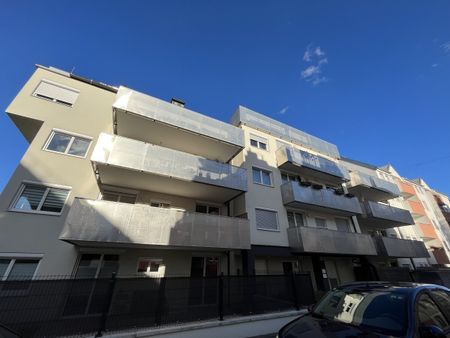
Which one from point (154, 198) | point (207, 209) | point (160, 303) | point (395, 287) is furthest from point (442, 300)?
point (154, 198)

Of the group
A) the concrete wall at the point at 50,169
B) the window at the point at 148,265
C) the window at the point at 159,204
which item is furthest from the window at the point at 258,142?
the window at the point at 148,265

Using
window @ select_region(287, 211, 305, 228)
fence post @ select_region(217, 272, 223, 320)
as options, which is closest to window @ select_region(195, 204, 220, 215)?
window @ select_region(287, 211, 305, 228)

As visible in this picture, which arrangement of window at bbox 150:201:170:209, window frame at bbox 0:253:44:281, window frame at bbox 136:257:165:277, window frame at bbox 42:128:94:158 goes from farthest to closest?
window at bbox 150:201:170:209 → window frame at bbox 42:128:94:158 → window frame at bbox 136:257:165:277 → window frame at bbox 0:253:44:281

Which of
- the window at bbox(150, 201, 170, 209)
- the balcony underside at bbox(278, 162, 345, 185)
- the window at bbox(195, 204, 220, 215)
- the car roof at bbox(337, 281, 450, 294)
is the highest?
the balcony underside at bbox(278, 162, 345, 185)

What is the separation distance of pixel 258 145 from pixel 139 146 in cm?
921

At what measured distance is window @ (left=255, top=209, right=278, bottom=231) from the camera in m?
13.2

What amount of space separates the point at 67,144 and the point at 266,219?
12.1 meters

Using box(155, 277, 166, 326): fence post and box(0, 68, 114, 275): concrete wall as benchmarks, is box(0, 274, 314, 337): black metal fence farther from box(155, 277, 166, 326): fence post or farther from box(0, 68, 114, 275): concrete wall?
box(0, 68, 114, 275): concrete wall

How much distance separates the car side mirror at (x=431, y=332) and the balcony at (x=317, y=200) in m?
11.4

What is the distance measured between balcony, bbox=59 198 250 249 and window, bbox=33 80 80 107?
22.1 feet

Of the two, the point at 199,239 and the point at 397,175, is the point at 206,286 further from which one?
the point at 397,175

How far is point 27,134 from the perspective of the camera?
11.2 m

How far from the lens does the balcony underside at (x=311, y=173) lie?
53.1 feet

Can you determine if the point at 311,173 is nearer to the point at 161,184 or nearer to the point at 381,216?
the point at 381,216
